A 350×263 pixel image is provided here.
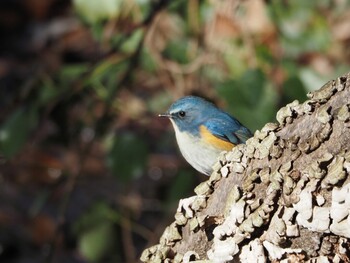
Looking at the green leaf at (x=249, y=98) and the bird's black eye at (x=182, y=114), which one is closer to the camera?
the green leaf at (x=249, y=98)

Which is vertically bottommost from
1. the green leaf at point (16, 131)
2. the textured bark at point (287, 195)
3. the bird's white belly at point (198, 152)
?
the textured bark at point (287, 195)

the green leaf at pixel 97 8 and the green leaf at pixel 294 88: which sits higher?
the green leaf at pixel 97 8

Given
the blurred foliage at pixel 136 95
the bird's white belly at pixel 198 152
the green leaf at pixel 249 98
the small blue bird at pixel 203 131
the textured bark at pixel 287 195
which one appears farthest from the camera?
the blurred foliage at pixel 136 95

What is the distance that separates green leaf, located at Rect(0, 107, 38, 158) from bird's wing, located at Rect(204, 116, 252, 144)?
36.0 inches

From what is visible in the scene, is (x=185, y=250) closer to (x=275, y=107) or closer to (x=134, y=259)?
(x=275, y=107)

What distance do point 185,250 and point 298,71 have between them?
2482 mm

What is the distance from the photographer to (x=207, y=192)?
2.37 m

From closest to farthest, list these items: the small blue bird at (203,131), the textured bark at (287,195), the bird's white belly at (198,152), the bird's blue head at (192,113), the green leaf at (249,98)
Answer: the textured bark at (287,195) < the bird's white belly at (198,152) < the small blue bird at (203,131) < the green leaf at (249,98) < the bird's blue head at (192,113)

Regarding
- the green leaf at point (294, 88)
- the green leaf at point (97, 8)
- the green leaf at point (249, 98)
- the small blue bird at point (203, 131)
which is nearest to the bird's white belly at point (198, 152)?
the small blue bird at point (203, 131)

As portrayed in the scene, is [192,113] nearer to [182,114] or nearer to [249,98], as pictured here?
[182,114]

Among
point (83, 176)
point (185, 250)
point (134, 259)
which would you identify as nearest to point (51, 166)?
point (83, 176)

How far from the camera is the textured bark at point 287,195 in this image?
2.04 meters

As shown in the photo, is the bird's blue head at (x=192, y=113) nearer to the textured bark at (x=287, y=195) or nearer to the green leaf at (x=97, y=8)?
the green leaf at (x=97, y=8)

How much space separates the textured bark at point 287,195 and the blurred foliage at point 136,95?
180 centimetres
